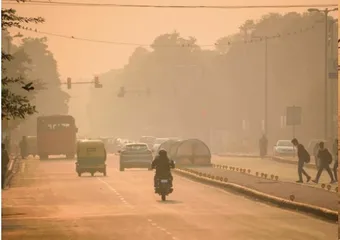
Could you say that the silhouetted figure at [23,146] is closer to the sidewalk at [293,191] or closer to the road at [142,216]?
the road at [142,216]

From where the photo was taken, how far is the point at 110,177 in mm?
66000

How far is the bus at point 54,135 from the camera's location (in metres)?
104

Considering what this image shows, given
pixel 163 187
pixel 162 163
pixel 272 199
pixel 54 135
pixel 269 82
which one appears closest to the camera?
pixel 272 199

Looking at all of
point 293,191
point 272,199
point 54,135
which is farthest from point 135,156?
point 272,199

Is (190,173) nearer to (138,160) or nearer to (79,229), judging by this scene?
(138,160)

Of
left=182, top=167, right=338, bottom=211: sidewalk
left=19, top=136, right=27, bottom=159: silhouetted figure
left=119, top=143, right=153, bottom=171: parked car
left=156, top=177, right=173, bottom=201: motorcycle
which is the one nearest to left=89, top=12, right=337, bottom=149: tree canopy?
left=19, top=136, right=27, bottom=159: silhouetted figure

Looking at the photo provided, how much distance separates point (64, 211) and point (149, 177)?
90.9ft

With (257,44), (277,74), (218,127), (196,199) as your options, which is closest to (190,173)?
(196,199)

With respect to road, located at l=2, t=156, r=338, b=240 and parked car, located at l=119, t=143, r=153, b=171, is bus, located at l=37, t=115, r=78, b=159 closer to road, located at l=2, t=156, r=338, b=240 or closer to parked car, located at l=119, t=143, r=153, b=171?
parked car, located at l=119, t=143, r=153, b=171

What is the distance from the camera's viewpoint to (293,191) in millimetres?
43469

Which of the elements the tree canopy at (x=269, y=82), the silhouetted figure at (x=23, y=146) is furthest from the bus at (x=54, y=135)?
the tree canopy at (x=269, y=82)

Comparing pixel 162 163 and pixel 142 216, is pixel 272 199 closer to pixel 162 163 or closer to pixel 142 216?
pixel 162 163

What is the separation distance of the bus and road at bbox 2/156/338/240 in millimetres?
47016

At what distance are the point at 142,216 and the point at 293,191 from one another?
9.78 metres
